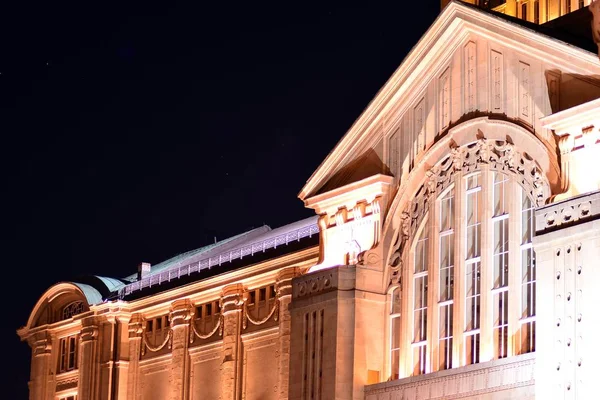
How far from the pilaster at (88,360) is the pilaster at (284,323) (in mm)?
14417

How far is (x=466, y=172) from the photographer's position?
50.2 metres

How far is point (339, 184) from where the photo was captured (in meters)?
55.2

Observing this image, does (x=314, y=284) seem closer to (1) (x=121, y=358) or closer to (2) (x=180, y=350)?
(2) (x=180, y=350)

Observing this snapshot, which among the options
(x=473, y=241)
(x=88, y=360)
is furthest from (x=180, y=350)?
(x=473, y=241)

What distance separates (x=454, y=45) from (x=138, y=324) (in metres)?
27.4

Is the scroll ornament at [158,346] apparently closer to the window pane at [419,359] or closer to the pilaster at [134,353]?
the pilaster at [134,353]

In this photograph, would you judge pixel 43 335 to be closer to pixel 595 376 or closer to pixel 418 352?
pixel 418 352

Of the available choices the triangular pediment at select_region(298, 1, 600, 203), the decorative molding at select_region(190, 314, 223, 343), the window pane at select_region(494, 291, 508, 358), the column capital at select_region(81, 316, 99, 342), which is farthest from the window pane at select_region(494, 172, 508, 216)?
the column capital at select_region(81, 316, 99, 342)

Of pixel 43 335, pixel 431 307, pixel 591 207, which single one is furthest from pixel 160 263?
pixel 591 207

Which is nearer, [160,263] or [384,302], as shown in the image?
[384,302]

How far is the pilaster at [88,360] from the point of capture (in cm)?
7419

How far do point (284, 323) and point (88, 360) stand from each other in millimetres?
15655

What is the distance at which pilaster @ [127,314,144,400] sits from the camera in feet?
238

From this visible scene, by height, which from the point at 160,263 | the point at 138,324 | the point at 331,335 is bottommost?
the point at 331,335
